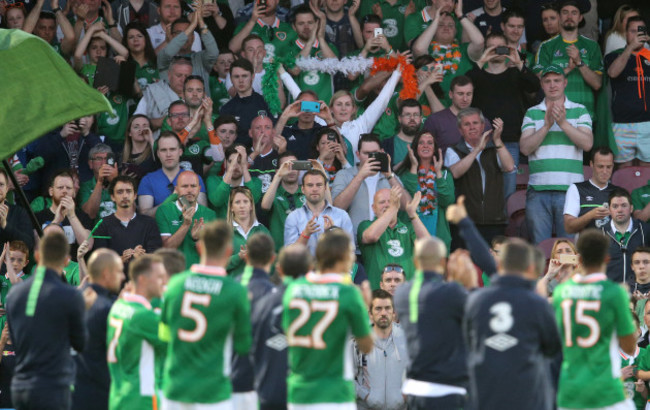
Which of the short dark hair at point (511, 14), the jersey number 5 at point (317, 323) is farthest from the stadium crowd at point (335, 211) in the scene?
the short dark hair at point (511, 14)

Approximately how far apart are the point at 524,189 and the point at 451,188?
6.03 ft

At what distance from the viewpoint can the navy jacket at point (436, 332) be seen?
8906 mm

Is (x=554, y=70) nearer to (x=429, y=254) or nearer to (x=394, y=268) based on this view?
(x=394, y=268)

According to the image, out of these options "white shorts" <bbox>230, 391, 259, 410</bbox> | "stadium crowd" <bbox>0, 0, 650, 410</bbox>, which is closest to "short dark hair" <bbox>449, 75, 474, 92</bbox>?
"stadium crowd" <bbox>0, 0, 650, 410</bbox>

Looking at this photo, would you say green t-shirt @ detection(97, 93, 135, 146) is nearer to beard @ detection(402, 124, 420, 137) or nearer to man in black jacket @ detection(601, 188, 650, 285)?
beard @ detection(402, 124, 420, 137)

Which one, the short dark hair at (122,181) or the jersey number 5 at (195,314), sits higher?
the short dark hair at (122,181)

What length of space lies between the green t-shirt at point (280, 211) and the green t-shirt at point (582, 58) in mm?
4377

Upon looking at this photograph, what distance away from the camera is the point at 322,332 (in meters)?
8.45

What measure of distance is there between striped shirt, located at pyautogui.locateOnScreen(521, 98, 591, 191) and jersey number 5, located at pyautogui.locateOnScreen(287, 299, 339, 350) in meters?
7.20

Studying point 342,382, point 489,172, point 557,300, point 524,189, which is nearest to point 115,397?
point 342,382

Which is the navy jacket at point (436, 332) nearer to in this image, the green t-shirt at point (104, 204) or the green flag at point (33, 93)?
the green flag at point (33, 93)

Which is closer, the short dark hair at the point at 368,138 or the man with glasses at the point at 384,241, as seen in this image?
the man with glasses at the point at 384,241

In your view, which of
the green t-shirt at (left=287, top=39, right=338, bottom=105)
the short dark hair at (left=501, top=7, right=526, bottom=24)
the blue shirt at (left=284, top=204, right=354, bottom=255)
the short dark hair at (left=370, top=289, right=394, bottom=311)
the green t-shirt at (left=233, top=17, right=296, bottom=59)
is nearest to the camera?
the short dark hair at (left=370, top=289, right=394, bottom=311)

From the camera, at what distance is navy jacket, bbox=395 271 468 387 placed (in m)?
8.91
